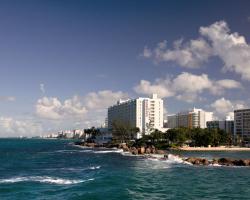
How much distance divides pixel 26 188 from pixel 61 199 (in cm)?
1076

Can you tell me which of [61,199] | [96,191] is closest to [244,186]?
[96,191]

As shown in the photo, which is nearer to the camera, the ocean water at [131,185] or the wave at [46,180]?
the ocean water at [131,185]

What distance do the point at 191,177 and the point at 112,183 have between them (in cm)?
1604

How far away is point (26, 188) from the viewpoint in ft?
199

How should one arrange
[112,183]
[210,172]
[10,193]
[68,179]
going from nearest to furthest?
[10,193] → [112,183] → [68,179] → [210,172]

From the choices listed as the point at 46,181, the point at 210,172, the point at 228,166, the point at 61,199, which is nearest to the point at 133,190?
the point at 61,199

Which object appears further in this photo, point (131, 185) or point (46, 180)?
point (46, 180)

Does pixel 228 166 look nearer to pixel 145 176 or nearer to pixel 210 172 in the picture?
pixel 210 172

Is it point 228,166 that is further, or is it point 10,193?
point 228,166

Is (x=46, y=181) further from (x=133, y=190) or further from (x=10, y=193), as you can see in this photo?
(x=133, y=190)

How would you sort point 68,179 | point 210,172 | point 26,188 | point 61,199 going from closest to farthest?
point 61,199, point 26,188, point 68,179, point 210,172

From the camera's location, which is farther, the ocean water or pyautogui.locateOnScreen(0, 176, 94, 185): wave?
pyautogui.locateOnScreen(0, 176, 94, 185): wave

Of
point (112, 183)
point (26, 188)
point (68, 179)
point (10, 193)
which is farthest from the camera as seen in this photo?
point (68, 179)

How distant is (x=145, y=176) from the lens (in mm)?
76312
